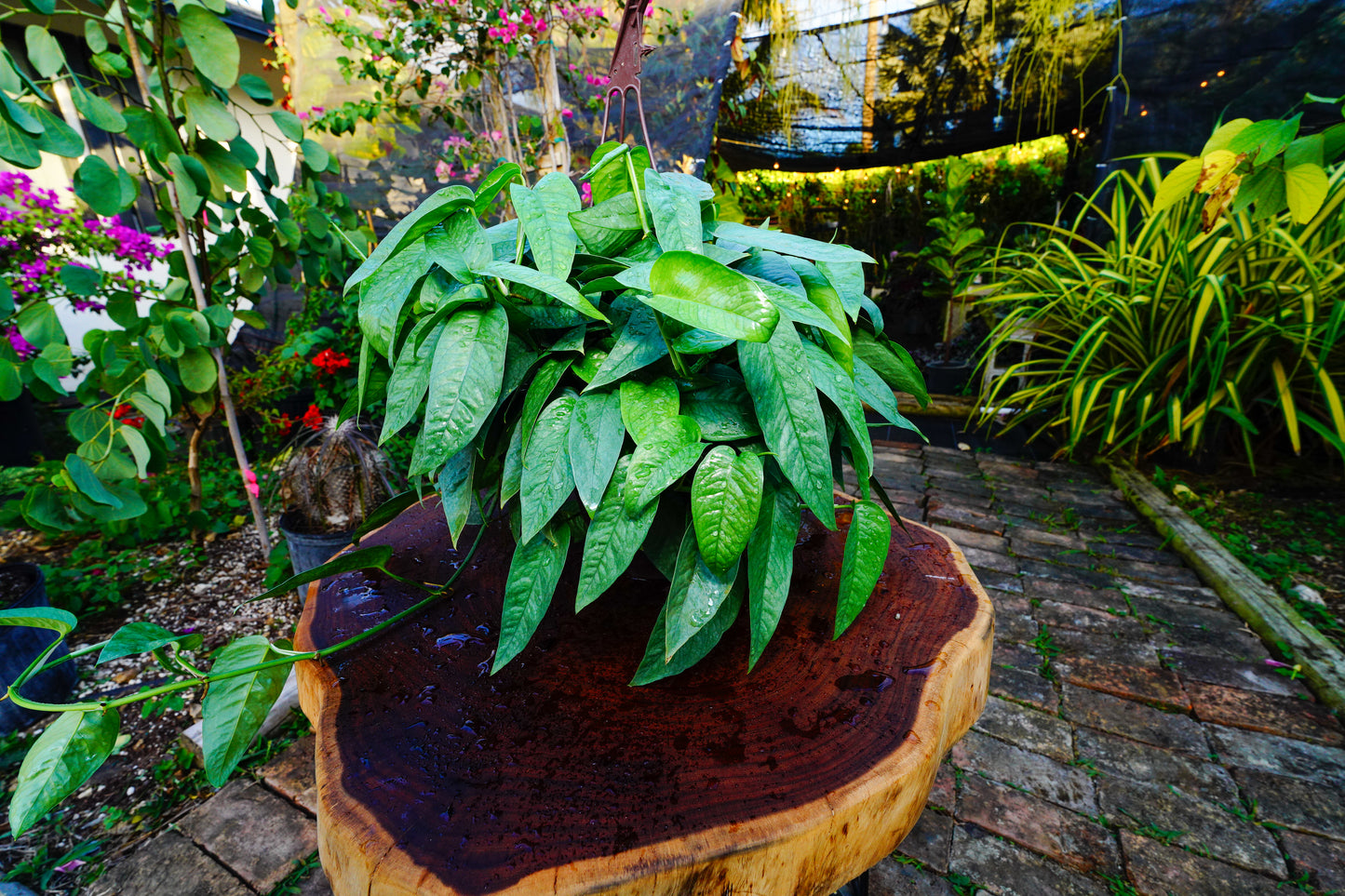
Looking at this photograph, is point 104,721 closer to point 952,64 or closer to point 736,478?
point 736,478

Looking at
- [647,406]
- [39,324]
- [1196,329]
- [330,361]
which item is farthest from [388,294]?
[1196,329]

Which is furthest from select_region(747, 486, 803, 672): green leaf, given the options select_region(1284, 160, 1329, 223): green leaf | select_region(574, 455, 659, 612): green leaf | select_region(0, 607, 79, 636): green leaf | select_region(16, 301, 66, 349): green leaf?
select_region(16, 301, 66, 349): green leaf

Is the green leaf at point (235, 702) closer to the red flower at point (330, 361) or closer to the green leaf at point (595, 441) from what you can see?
the green leaf at point (595, 441)

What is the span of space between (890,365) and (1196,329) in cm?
245

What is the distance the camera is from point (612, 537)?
1.73ft

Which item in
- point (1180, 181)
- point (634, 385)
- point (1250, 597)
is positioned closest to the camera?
point (634, 385)

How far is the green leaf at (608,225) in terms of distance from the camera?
59 centimetres

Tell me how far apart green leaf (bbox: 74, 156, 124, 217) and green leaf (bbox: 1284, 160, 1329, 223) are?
6.76 feet

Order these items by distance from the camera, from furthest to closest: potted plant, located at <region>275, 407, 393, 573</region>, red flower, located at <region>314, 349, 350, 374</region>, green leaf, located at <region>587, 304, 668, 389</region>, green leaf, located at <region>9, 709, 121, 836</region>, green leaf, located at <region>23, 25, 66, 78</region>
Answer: red flower, located at <region>314, 349, 350, 374</region> → potted plant, located at <region>275, 407, 393, 573</region> → green leaf, located at <region>23, 25, 66, 78</region> → green leaf, located at <region>587, 304, 668, 389</region> → green leaf, located at <region>9, 709, 121, 836</region>

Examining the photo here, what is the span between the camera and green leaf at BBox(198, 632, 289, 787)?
482mm

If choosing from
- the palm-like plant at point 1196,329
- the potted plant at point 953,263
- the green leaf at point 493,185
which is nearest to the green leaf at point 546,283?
the green leaf at point 493,185

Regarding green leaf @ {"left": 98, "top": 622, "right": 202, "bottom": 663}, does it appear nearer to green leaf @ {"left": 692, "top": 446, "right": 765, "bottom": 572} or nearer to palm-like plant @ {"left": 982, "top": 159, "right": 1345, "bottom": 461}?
green leaf @ {"left": 692, "top": 446, "right": 765, "bottom": 572}

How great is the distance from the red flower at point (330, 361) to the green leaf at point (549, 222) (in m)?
2.48

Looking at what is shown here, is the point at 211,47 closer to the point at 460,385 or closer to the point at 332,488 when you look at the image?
the point at 332,488
